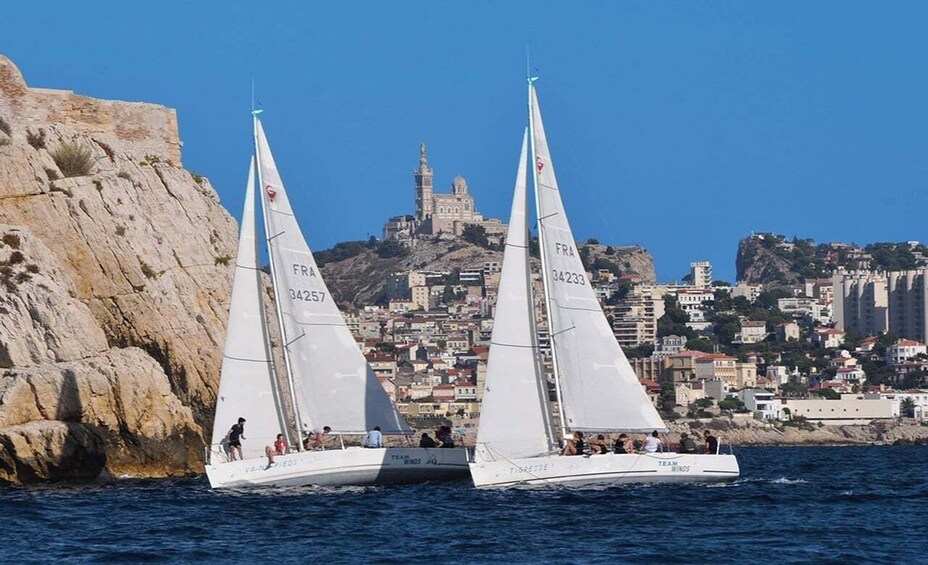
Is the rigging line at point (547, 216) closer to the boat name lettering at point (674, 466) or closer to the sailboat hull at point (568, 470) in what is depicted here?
the sailboat hull at point (568, 470)

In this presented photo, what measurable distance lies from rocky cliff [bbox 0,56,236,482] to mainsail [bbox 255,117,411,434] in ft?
19.4

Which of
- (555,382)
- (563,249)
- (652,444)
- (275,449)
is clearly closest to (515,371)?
(555,382)

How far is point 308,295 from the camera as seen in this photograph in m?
38.2

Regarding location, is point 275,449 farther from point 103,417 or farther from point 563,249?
point 563,249

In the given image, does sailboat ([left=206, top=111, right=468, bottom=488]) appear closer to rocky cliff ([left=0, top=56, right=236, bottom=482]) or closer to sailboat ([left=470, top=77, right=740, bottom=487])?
sailboat ([left=470, top=77, right=740, bottom=487])

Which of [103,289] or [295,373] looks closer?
[295,373]

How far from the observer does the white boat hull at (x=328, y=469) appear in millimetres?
35594

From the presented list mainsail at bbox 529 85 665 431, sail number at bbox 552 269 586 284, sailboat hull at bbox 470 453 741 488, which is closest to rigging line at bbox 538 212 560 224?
mainsail at bbox 529 85 665 431

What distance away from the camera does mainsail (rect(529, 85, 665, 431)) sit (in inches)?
1374

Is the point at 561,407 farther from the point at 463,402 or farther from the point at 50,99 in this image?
the point at 463,402

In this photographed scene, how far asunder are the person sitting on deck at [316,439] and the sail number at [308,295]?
2.76 metres

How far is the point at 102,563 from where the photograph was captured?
81.4ft

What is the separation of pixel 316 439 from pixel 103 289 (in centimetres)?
1142

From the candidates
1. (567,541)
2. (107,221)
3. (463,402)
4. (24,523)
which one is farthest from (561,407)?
(463,402)
